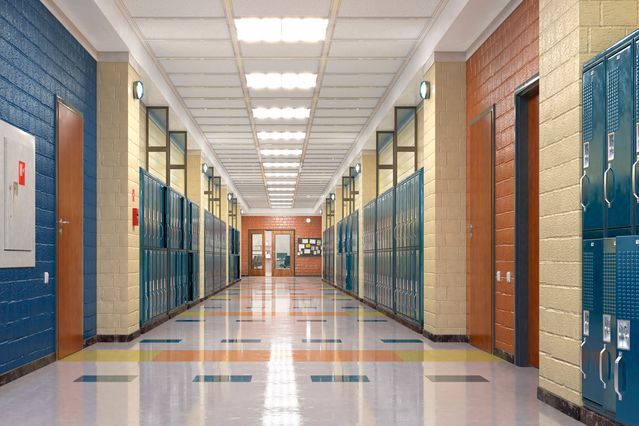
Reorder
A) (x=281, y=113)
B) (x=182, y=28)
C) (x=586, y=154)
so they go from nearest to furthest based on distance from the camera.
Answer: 1. (x=586, y=154)
2. (x=182, y=28)
3. (x=281, y=113)

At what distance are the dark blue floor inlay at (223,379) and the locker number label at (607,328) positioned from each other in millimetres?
2697

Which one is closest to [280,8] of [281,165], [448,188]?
[448,188]

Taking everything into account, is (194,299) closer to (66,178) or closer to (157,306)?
(157,306)

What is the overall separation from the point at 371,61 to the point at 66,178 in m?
4.22

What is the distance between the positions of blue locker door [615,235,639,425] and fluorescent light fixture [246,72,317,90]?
268 inches

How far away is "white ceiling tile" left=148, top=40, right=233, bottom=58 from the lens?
27.2 ft

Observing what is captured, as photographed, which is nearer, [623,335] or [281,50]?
[623,335]

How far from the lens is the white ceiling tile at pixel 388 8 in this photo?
7.07 m

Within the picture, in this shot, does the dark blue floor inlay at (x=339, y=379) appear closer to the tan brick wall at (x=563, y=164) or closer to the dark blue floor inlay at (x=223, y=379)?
the dark blue floor inlay at (x=223, y=379)

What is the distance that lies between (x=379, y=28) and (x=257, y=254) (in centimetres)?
2888

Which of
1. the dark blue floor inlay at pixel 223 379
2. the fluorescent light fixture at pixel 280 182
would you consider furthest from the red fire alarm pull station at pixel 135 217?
the fluorescent light fixture at pixel 280 182

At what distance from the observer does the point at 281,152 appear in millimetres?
16484

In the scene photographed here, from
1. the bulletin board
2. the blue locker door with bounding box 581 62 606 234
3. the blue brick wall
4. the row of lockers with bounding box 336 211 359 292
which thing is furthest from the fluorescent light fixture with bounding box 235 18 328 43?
the bulletin board

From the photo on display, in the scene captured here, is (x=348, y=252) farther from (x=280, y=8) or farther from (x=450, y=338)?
(x=280, y=8)
